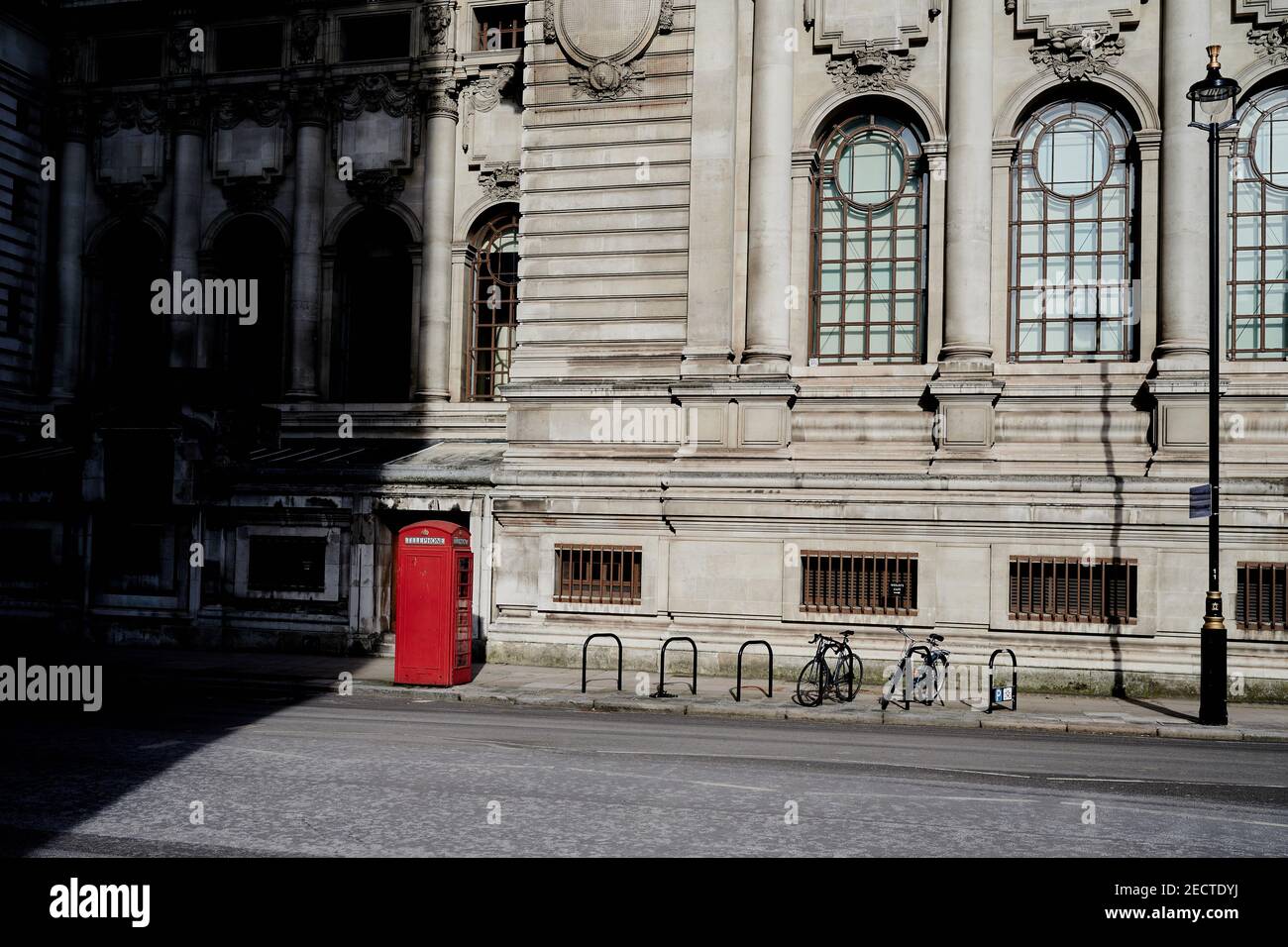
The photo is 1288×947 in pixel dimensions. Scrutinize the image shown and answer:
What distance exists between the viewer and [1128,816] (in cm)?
1090

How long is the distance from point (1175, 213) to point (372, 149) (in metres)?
18.7

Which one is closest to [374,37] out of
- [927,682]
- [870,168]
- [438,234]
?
[438,234]

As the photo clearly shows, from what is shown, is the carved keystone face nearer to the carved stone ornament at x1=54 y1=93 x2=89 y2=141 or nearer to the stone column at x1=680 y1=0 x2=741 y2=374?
the stone column at x1=680 y1=0 x2=741 y2=374

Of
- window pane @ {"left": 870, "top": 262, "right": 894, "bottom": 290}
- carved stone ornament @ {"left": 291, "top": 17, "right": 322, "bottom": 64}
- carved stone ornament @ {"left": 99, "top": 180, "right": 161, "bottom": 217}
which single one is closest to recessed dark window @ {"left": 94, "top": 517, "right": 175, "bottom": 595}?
carved stone ornament @ {"left": 99, "top": 180, "right": 161, "bottom": 217}

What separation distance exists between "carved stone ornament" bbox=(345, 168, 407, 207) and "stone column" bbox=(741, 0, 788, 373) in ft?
34.6

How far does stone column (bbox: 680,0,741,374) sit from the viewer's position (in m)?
23.4

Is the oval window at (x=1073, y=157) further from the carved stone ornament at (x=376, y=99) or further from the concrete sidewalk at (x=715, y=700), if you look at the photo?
the carved stone ornament at (x=376, y=99)

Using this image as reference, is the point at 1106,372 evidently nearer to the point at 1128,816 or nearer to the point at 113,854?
the point at 1128,816

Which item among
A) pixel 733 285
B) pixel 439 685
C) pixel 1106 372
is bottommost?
pixel 439 685
